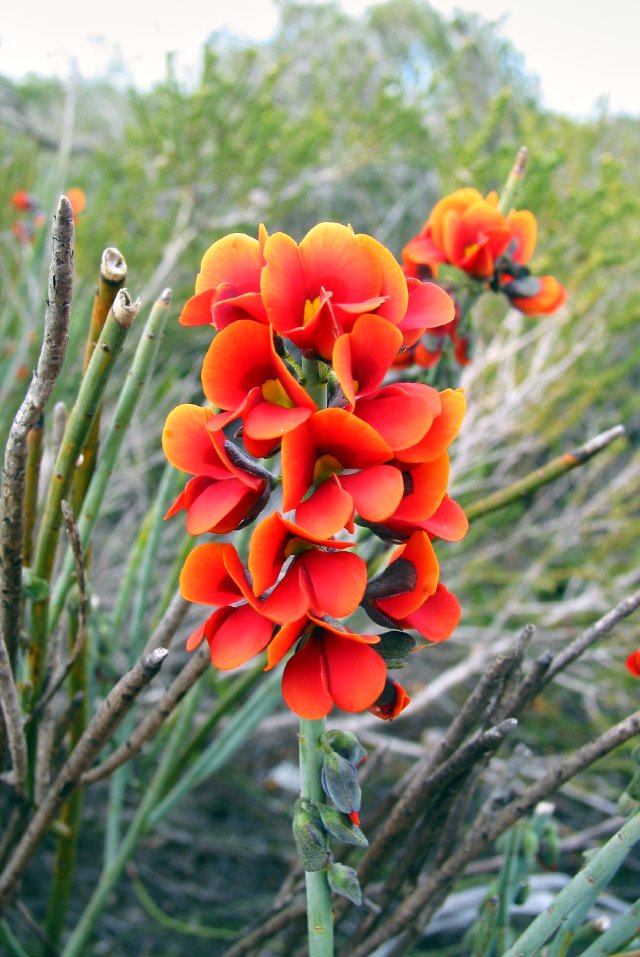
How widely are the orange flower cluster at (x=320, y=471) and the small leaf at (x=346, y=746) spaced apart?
36 millimetres

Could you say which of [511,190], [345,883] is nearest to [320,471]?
[345,883]

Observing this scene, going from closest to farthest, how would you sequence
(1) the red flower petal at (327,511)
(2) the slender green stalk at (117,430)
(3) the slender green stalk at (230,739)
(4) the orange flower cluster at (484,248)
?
(1) the red flower petal at (327,511) < (2) the slender green stalk at (117,430) < (4) the orange flower cluster at (484,248) < (3) the slender green stalk at (230,739)

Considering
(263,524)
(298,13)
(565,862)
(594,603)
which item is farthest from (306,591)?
(298,13)

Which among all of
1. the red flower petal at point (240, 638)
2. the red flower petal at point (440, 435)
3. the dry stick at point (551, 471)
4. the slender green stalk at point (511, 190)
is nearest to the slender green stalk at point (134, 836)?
the dry stick at point (551, 471)

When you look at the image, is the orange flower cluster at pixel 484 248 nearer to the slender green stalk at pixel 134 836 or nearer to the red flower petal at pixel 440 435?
the red flower petal at pixel 440 435

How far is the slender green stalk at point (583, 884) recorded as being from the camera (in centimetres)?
55

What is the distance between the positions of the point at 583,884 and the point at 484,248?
0.76 meters

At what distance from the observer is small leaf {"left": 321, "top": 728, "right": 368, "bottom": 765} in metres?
0.57

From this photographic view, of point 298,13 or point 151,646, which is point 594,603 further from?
point 298,13

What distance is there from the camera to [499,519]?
2.65 m

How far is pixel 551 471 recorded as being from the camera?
92 cm

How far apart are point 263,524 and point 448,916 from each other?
1.20m

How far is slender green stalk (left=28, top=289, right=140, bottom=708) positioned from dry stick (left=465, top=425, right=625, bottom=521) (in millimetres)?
527

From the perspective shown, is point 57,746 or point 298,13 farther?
point 298,13
